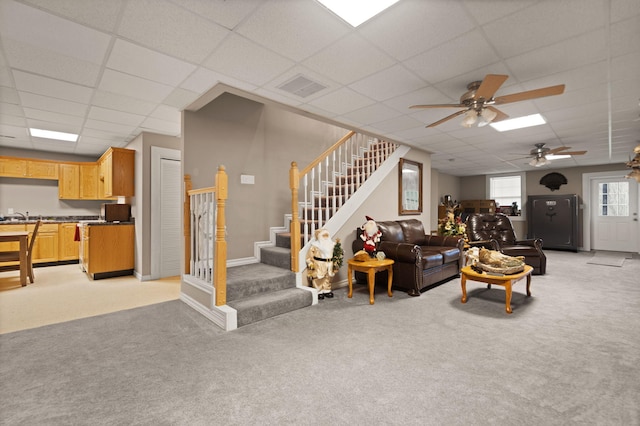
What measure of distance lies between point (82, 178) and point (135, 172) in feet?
8.56

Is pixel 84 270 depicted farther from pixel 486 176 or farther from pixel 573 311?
pixel 486 176

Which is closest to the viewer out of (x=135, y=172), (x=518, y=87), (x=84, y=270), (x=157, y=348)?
(x=157, y=348)

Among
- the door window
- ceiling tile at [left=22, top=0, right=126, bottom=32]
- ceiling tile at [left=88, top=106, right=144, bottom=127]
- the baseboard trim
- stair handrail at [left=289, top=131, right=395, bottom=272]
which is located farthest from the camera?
the door window

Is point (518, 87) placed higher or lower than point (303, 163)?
higher

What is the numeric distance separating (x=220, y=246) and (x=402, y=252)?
2.50m

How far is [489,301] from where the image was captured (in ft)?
12.5

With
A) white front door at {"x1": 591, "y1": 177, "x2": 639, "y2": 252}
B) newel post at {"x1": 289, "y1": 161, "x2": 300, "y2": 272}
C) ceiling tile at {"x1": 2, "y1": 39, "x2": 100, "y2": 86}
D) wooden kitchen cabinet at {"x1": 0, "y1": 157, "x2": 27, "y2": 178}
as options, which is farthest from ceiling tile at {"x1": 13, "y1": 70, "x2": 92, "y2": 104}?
white front door at {"x1": 591, "y1": 177, "x2": 639, "y2": 252}

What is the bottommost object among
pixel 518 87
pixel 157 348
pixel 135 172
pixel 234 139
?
pixel 157 348

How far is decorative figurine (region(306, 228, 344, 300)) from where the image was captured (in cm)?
384

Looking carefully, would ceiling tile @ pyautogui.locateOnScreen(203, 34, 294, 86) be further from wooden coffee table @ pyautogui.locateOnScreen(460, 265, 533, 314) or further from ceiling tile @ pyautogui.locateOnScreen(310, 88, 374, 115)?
wooden coffee table @ pyautogui.locateOnScreen(460, 265, 533, 314)

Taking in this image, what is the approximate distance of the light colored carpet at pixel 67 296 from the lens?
327 centimetres

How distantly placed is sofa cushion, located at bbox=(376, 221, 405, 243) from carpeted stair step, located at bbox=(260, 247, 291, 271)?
159 cm

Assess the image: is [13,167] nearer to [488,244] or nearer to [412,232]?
[412,232]

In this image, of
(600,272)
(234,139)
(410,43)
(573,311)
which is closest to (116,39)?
(234,139)
